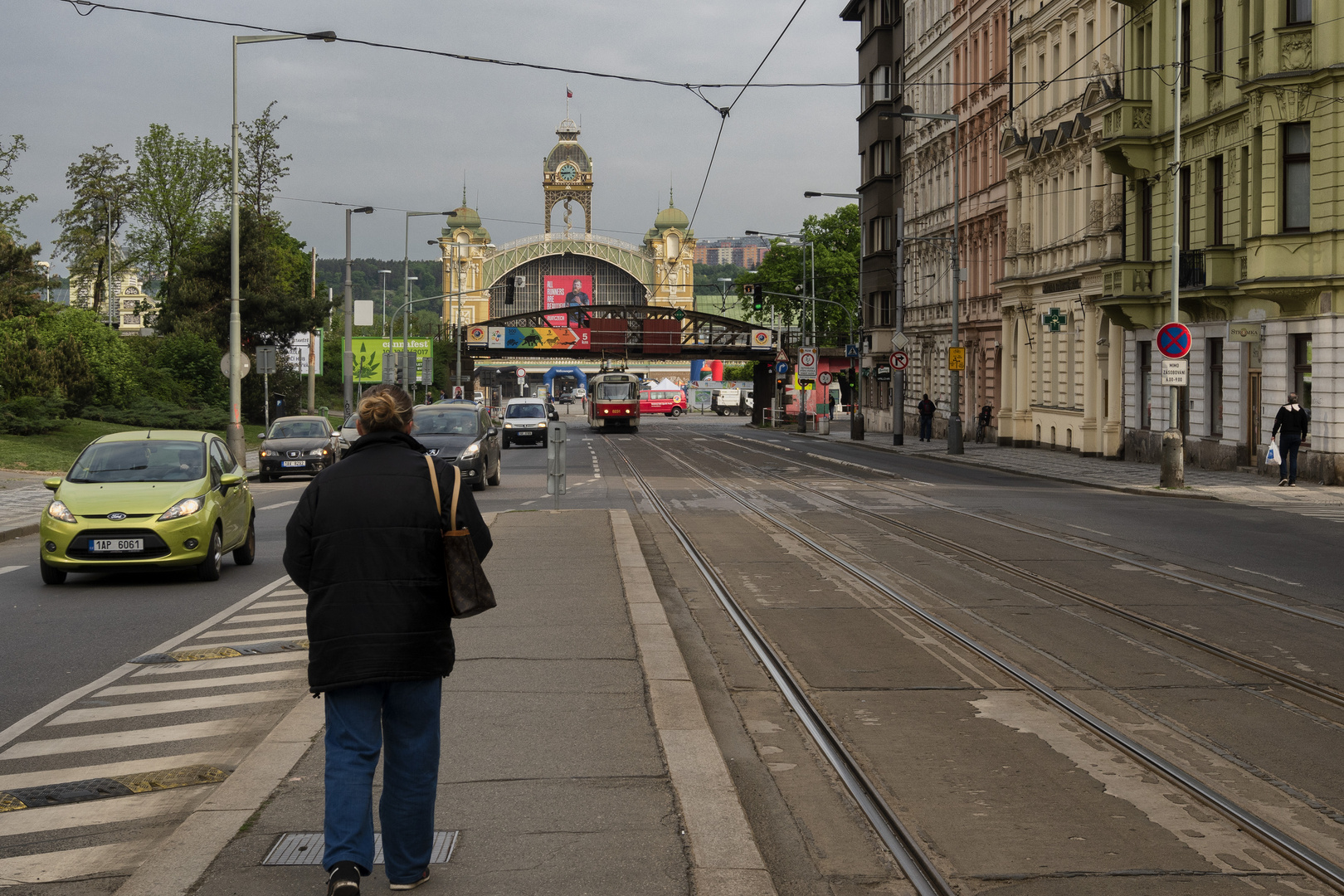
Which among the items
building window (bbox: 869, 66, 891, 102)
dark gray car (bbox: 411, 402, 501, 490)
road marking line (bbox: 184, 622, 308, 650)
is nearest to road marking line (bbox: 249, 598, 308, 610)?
road marking line (bbox: 184, 622, 308, 650)

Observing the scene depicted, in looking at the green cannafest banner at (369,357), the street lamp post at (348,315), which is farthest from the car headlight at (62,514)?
the green cannafest banner at (369,357)

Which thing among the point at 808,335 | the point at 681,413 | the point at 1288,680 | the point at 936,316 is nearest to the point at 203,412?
the point at 936,316

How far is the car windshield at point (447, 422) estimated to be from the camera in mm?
27719

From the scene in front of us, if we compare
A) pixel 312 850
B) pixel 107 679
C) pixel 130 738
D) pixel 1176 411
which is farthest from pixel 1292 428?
pixel 312 850

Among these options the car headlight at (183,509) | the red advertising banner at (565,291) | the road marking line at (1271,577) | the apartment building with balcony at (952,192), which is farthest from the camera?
the red advertising banner at (565,291)

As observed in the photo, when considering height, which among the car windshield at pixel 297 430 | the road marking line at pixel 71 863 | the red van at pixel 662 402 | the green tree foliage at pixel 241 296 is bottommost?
the road marking line at pixel 71 863

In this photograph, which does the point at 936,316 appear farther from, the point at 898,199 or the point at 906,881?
the point at 906,881

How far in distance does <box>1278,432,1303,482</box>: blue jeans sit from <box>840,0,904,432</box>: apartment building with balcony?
1634 inches

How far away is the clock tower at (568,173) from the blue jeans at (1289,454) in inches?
5493

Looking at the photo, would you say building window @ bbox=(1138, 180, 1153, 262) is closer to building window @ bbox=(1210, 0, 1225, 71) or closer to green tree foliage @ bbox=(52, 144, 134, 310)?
building window @ bbox=(1210, 0, 1225, 71)

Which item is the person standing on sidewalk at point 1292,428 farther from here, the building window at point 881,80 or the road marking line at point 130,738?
the building window at point 881,80

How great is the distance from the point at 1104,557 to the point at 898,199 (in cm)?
5839

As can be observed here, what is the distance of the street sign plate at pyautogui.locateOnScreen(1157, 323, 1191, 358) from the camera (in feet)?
89.2

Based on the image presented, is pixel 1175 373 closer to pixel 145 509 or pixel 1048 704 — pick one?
pixel 145 509
